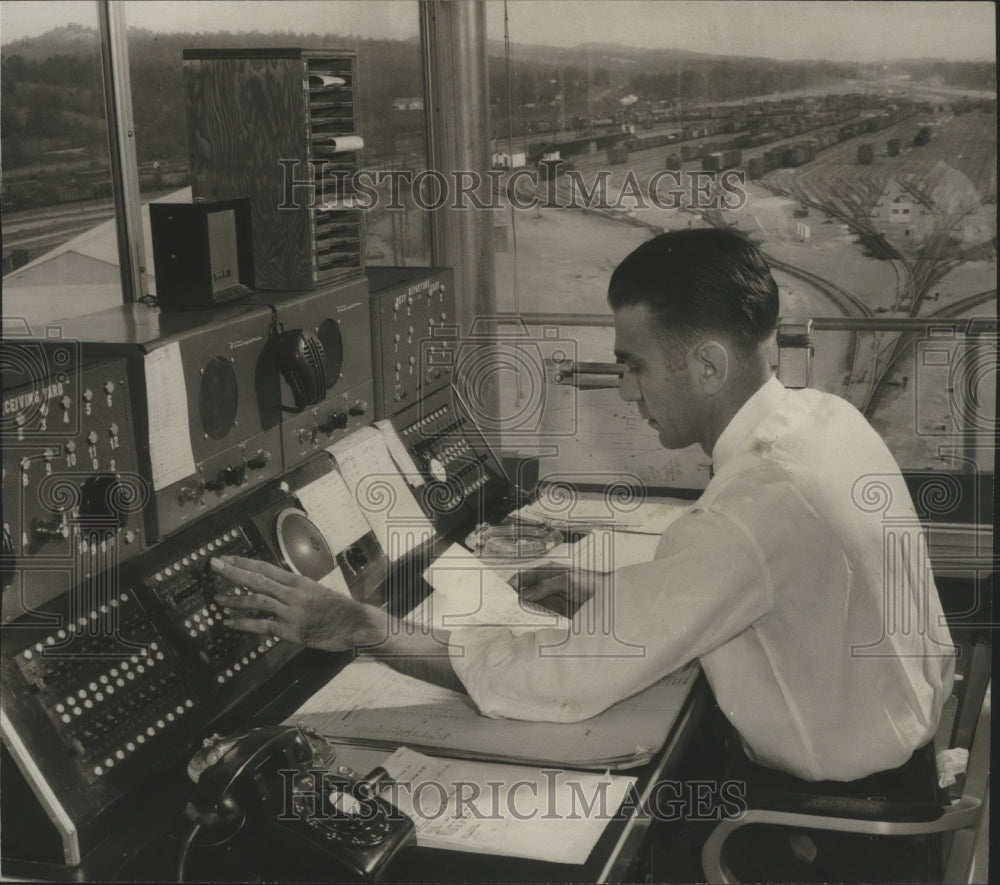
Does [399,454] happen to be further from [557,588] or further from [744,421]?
[744,421]

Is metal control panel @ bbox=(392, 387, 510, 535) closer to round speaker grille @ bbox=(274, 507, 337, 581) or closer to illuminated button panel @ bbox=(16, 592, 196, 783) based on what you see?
round speaker grille @ bbox=(274, 507, 337, 581)

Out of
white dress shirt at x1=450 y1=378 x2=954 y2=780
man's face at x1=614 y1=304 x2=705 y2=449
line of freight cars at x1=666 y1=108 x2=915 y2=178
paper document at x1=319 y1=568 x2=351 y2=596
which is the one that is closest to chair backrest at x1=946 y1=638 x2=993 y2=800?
white dress shirt at x1=450 y1=378 x2=954 y2=780

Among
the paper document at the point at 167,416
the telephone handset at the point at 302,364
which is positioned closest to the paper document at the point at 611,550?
the telephone handset at the point at 302,364

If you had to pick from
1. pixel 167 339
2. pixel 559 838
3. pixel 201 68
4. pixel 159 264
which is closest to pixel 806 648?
pixel 559 838

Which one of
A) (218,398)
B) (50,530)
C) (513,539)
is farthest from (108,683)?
(513,539)

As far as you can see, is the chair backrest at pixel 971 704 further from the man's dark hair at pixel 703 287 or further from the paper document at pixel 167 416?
the paper document at pixel 167 416

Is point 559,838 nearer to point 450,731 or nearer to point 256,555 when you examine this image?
point 450,731
